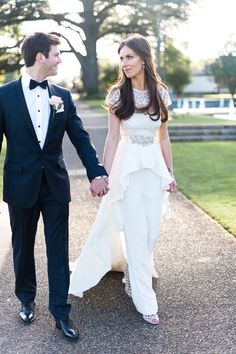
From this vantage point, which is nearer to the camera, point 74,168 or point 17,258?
point 17,258

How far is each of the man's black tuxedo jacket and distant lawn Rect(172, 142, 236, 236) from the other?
3305 millimetres

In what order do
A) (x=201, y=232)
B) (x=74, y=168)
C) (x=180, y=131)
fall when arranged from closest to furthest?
(x=201, y=232), (x=74, y=168), (x=180, y=131)

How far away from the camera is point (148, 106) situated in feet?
13.3

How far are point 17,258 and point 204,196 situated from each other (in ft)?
17.0

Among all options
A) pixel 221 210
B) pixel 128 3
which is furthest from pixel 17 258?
pixel 128 3

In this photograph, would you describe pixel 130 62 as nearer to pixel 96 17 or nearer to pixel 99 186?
pixel 99 186

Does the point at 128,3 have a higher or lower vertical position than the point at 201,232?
higher

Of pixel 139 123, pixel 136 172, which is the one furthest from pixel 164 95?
pixel 136 172

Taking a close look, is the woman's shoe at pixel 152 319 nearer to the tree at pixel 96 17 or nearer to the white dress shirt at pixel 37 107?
the white dress shirt at pixel 37 107

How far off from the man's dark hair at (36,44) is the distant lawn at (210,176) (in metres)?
3.75

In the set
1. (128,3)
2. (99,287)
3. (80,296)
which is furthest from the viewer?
(128,3)

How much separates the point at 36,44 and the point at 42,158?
0.76 m

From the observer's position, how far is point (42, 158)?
3.65 m

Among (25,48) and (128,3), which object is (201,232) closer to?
(25,48)
